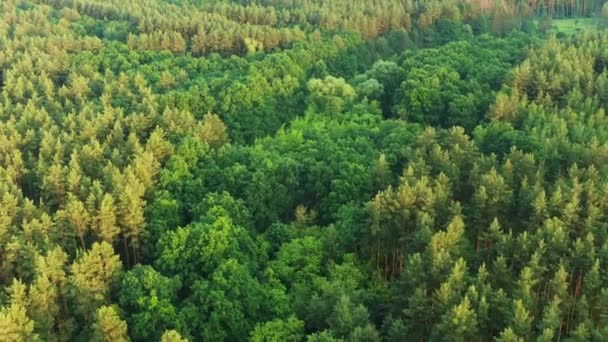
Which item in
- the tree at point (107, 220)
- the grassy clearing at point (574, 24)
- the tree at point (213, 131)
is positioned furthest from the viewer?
the grassy clearing at point (574, 24)

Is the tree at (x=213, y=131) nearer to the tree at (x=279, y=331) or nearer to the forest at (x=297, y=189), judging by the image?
the forest at (x=297, y=189)

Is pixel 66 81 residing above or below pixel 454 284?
above

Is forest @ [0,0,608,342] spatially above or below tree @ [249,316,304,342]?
above

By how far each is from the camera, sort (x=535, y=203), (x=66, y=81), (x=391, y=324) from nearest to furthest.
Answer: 1. (x=391, y=324)
2. (x=535, y=203)
3. (x=66, y=81)

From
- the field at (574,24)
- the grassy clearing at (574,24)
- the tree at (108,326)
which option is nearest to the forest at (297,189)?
the tree at (108,326)

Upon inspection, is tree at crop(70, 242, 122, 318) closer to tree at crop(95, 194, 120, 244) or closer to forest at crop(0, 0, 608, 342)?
forest at crop(0, 0, 608, 342)

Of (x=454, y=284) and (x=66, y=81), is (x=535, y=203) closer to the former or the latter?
(x=454, y=284)

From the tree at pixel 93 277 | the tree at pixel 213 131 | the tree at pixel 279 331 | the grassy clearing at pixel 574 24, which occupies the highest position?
the tree at pixel 213 131

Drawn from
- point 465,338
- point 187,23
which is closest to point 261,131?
point 187,23

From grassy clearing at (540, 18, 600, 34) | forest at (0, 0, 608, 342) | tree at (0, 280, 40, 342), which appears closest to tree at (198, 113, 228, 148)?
forest at (0, 0, 608, 342)
